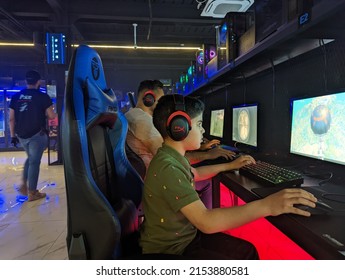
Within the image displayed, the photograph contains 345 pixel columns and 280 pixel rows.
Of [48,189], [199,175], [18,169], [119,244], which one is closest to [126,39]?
[18,169]

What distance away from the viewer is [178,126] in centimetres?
88

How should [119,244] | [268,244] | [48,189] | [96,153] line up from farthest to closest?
[48,189]
[268,244]
[96,153]
[119,244]

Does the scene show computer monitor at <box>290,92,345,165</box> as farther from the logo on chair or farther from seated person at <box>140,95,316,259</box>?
the logo on chair

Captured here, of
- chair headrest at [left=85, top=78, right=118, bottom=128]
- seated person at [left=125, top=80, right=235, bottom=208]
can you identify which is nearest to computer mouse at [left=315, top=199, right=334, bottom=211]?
chair headrest at [left=85, top=78, right=118, bottom=128]

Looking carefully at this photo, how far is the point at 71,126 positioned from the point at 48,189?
3151mm

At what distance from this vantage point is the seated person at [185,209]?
750mm

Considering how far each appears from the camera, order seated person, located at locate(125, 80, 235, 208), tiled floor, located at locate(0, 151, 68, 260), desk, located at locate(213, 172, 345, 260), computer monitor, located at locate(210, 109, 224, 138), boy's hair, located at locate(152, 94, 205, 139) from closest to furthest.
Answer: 1. desk, located at locate(213, 172, 345, 260)
2. boy's hair, located at locate(152, 94, 205, 139)
3. seated person, located at locate(125, 80, 235, 208)
4. tiled floor, located at locate(0, 151, 68, 260)
5. computer monitor, located at locate(210, 109, 224, 138)

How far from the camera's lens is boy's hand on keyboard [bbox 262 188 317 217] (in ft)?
2.35

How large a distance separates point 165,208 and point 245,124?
1.42m

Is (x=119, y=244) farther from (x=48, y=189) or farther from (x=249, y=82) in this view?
(x=48, y=189)

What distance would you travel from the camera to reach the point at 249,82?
2.41 m

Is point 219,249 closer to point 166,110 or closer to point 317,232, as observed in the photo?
point 317,232

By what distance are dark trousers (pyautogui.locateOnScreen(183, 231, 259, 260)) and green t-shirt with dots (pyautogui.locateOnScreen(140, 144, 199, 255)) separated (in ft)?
0.11

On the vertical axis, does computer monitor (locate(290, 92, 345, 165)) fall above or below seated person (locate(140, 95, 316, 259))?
above
